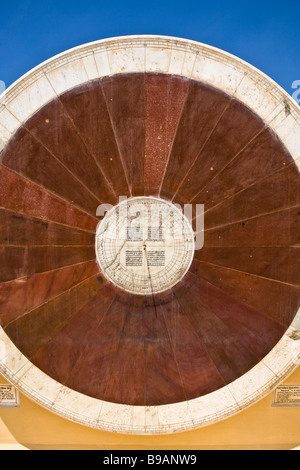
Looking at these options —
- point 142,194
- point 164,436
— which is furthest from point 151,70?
point 164,436

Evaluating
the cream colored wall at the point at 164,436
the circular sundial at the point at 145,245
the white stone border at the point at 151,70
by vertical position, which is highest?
the white stone border at the point at 151,70

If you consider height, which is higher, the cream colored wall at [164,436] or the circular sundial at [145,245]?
the circular sundial at [145,245]

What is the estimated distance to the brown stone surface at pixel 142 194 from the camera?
186 inches

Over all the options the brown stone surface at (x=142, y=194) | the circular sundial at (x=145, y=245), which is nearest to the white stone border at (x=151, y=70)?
the brown stone surface at (x=142, y=194)

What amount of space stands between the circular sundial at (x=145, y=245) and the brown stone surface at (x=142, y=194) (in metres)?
0.15

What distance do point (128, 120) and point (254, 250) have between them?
2.65 metres

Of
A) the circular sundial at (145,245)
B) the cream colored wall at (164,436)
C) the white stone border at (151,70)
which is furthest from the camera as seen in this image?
the cream colored wall at (164,436)

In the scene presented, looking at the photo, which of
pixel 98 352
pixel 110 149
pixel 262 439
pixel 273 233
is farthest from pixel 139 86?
pixel 262 439

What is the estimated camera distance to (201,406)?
5.11m

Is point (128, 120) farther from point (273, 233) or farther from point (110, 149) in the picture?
point (273, 233)

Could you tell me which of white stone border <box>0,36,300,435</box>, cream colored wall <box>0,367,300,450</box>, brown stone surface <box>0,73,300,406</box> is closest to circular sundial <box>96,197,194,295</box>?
brown stone surface <box>0,73,300,406</box>

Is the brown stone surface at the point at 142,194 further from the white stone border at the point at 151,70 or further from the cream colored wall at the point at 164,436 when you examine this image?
the cream colored wall at the point at 164,436

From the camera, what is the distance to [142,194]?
487 cm

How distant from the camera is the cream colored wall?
5.70m
